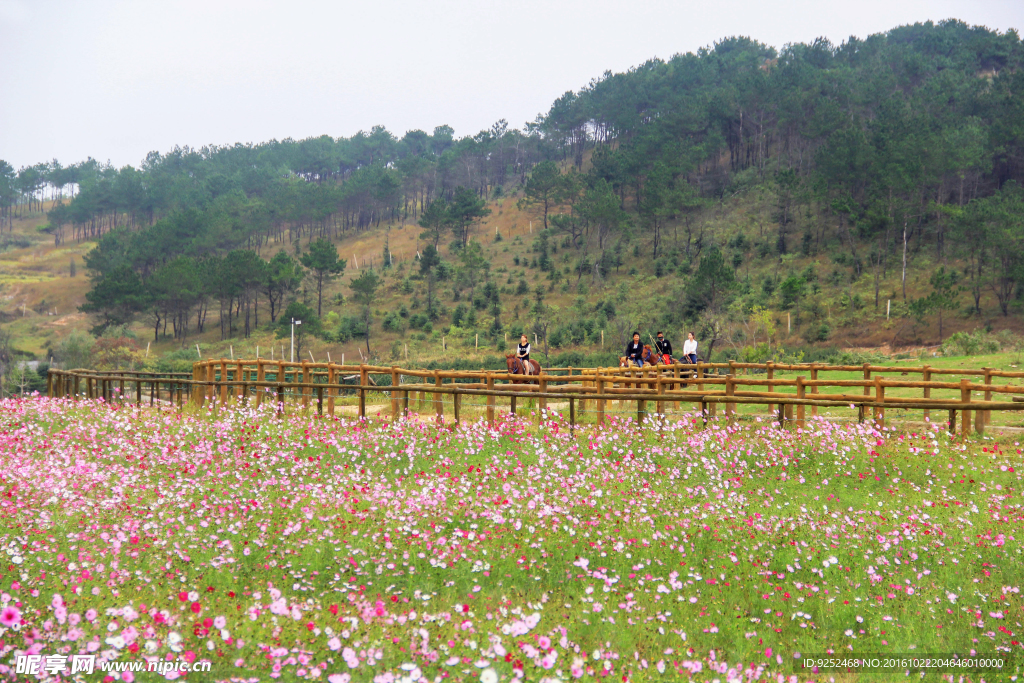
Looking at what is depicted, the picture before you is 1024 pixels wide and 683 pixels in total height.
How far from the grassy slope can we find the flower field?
3994 centimetres

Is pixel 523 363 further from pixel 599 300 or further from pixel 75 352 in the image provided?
pixel 75 352

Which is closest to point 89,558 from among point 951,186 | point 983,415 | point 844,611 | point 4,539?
point 4,539

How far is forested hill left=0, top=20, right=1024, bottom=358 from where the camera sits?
53969mm

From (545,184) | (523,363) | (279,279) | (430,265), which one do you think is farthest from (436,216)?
(523,363)

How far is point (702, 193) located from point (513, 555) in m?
76.0

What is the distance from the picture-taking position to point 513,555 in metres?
8.85

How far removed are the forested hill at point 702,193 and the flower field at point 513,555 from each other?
4023cm

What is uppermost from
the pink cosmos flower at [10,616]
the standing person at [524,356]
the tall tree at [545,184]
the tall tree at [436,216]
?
the tall tree at [545,184]

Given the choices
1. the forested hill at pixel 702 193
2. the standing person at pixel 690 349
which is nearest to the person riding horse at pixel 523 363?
the standing person at pixel 690 349

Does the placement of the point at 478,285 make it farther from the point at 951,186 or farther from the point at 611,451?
the point at 611,451

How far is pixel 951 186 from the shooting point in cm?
6009

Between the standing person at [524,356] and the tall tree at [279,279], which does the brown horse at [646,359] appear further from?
the tall tree at [279,279]

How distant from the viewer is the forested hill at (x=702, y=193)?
2125 inches

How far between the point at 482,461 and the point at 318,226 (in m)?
107
